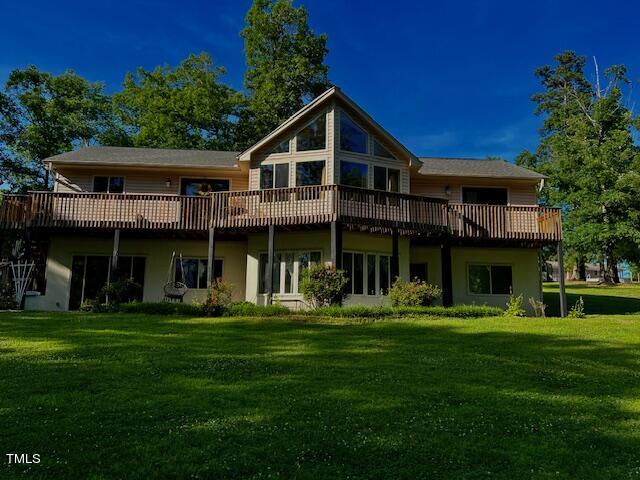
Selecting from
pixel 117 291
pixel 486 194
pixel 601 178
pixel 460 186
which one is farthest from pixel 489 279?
pixel 117 291

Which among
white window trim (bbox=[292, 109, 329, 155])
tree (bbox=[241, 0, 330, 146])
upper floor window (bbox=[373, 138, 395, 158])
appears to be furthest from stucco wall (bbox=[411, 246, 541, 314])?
tree (bbox=[241, 0, 330, 146])

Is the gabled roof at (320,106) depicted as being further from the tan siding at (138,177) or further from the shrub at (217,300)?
the shrub at (217,300)

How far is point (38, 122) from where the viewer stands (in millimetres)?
36312

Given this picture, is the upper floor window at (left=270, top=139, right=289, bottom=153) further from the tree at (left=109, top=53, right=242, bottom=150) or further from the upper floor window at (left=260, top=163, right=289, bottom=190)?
the tree at (left=109, top=53, right=242, bottom=150)

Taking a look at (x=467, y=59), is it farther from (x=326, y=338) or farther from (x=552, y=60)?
(x=326, y=338)

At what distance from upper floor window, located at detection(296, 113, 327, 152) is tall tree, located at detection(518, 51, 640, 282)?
20264 millimetres

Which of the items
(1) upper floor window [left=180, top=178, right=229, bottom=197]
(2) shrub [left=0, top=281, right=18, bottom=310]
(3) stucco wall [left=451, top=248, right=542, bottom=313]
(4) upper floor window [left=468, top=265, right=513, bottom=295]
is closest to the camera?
(2) shrub [left=0, top=281, right=18, bottom=310]

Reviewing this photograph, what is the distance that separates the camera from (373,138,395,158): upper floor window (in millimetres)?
21464

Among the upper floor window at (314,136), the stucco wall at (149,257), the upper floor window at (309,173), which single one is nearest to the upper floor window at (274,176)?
the upper floor window at (309,173)

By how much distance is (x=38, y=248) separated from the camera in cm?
2259

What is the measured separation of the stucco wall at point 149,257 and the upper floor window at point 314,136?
5102 millimetres

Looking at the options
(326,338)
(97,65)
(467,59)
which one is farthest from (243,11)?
(326,338)

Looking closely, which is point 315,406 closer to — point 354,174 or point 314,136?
point 354,174

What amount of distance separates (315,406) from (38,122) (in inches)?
1433
